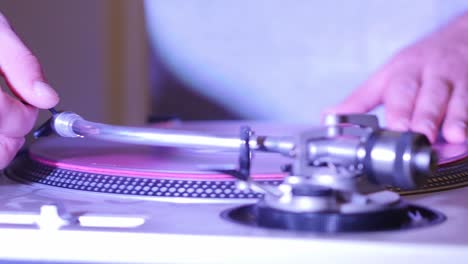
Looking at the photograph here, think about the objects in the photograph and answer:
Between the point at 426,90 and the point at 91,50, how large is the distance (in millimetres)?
610

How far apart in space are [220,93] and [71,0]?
0.34 metres

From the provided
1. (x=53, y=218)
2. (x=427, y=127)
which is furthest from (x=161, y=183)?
(x=427, y=127)

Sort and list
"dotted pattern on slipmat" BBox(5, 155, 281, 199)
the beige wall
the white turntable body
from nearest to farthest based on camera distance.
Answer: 1. the white turntable body
2. "dotted pattern on slipmat" BBox(5, 155, 281, 199)
3. the beige wall

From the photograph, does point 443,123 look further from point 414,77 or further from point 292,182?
point 292,182

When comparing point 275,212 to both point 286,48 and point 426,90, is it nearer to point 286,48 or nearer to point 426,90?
point 426,90

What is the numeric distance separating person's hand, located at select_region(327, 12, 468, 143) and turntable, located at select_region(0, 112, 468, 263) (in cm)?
36

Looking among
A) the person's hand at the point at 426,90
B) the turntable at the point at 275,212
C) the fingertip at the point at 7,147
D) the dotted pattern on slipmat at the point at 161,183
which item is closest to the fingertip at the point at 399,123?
the person's hand at the point at 426,90

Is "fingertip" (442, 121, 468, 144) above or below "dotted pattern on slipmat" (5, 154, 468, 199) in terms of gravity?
above

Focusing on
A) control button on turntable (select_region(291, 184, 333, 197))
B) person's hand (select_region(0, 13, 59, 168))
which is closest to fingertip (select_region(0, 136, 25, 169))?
person's hand (select_region(0, 13, 59, 168))

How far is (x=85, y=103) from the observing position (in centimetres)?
139

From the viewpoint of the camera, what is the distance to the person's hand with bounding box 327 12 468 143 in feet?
3.33

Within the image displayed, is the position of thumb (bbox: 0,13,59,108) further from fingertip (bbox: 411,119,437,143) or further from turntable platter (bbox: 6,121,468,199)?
fingertip (bbox: 411,119,437,143)

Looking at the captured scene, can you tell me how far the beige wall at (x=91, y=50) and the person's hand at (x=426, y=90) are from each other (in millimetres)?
423

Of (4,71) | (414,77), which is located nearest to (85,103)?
(414,77)
